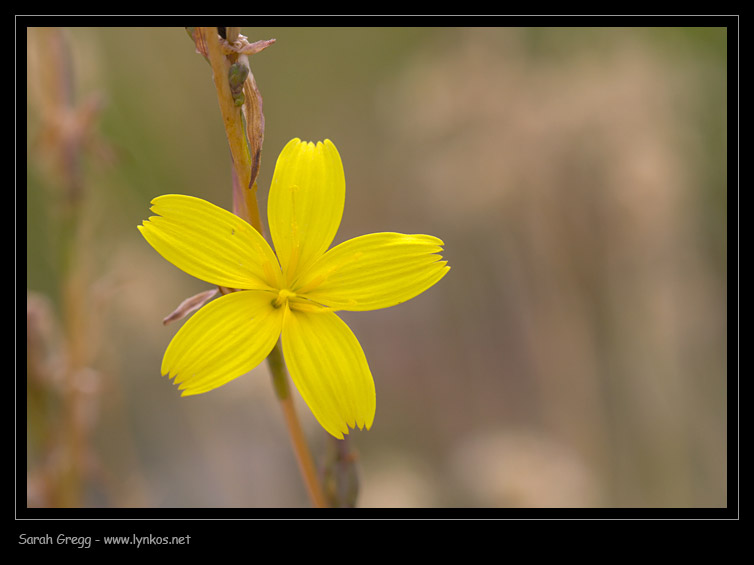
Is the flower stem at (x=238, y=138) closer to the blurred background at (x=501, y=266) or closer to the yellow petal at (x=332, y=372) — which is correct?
the yellow petal at (x=332, y=372)

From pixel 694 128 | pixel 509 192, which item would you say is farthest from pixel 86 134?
pixel 694 128

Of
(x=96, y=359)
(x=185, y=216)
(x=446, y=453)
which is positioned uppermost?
(x=185, y=216)

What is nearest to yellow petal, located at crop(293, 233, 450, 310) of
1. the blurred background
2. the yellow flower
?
the yellow flower

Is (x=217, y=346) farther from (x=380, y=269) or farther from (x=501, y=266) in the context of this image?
(x=501, y=266)

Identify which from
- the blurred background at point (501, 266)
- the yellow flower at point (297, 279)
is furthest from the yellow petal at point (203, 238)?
the blurred background at point (501, 266)

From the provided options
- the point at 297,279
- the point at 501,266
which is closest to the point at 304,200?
the point at 297,279

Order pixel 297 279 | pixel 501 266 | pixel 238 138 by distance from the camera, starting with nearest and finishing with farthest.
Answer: pixel 238 138 → pixel 297 279 → pixel 501 266
